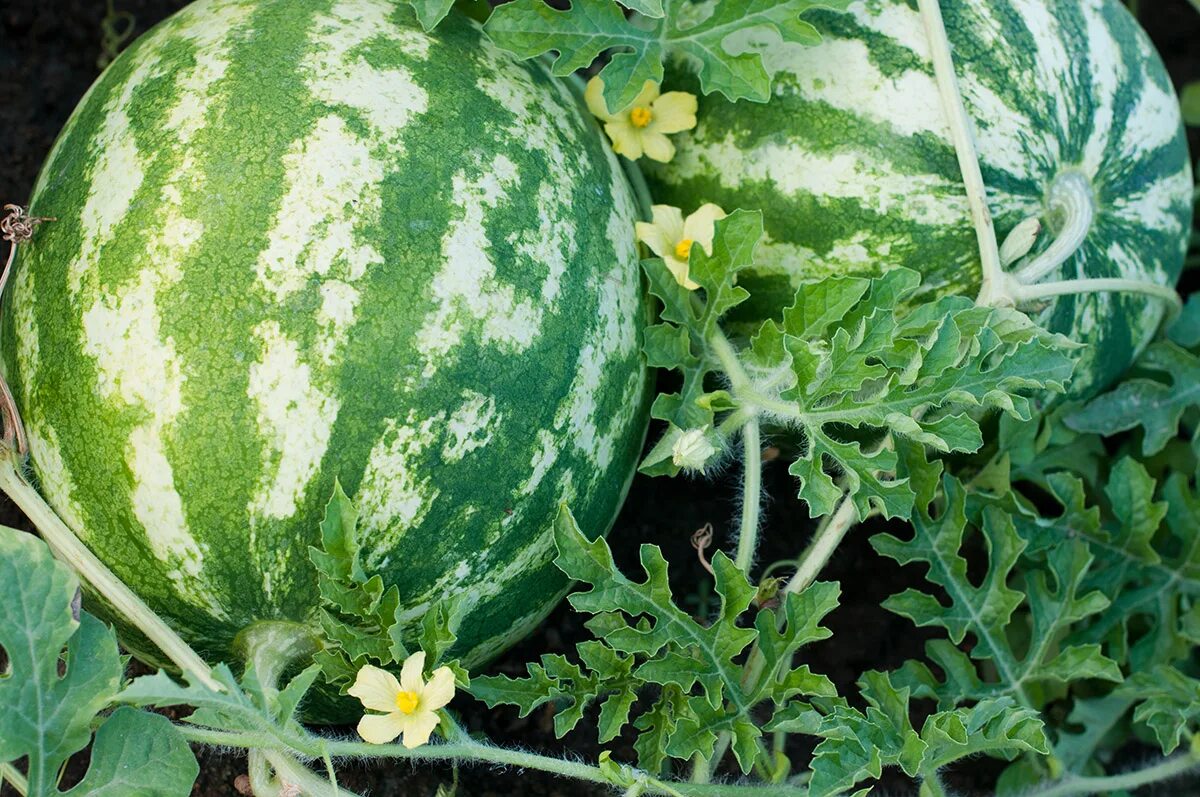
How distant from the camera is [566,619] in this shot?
8.88 feet

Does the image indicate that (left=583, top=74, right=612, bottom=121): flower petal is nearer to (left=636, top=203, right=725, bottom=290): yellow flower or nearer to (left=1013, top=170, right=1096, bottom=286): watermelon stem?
(left=636, top=203, right=725, bottom=290): yellow flower

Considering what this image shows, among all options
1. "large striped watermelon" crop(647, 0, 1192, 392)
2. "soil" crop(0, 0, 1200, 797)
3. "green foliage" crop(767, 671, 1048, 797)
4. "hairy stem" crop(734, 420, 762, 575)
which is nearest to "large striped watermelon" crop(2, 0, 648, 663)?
"hairy stem" crop(734, 420, 762, 575)

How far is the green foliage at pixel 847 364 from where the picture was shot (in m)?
1.89

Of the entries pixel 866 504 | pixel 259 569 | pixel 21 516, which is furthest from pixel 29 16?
pixel 866 504

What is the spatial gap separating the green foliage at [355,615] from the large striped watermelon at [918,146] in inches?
35.8

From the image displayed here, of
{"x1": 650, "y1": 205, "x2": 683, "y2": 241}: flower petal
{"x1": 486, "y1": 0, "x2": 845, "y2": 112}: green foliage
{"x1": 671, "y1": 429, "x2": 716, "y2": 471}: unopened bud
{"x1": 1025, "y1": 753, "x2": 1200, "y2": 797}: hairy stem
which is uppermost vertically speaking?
{"x1": 486, "y1": 0, "x2": 845, "y2": 112}: green foliage

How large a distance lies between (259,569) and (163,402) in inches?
11.2

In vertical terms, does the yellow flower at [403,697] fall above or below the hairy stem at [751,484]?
below

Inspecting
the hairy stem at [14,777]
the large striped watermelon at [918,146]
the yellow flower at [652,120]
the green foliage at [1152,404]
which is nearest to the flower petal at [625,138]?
the yellow flower at [652,120]

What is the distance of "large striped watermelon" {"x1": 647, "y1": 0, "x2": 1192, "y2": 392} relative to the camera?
84.6 inches

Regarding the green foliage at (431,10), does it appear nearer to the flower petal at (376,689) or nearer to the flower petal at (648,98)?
the flower petal at (648,98)

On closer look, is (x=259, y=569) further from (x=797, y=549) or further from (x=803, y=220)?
(x=797, y=549)

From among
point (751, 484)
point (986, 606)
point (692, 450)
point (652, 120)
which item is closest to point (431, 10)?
point (652, 120)

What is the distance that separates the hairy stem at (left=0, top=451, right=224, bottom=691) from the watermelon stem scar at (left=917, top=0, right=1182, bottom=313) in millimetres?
1445
